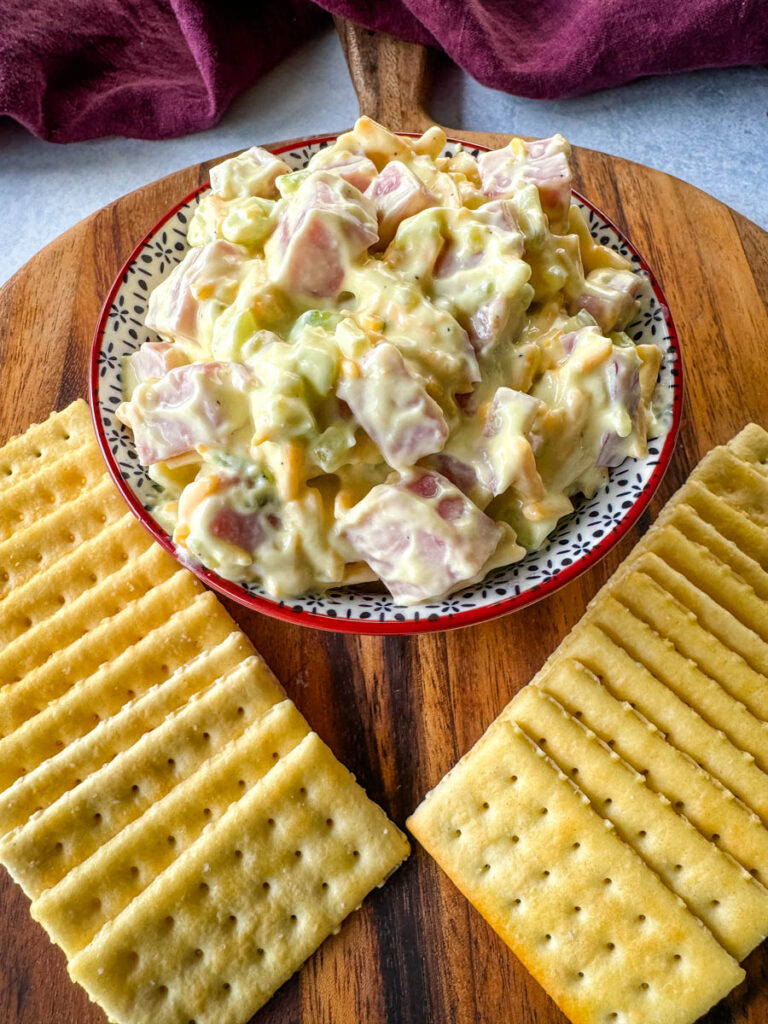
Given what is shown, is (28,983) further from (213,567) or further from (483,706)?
(483,706)

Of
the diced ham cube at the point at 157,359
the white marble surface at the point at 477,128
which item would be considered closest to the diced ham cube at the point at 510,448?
the diced ham cube at the point at 157,359

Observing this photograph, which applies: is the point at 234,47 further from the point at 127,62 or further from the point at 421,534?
the point at 421,534

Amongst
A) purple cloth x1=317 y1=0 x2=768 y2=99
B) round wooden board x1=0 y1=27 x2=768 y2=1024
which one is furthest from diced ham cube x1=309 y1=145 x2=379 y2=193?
purple cloth x1=317 y1=0 x2=768 y2=99

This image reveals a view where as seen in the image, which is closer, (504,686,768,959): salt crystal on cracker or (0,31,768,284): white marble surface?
(504,686,768,959): salt crystal on cracker

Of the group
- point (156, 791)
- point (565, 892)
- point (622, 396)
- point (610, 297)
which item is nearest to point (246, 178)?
point (610, 297)

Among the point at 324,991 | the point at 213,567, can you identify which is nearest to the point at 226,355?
the point at 213,567

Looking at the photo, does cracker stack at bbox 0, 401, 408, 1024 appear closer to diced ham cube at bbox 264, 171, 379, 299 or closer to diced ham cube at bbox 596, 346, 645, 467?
diced ham cube at bbox 264, 171, 379, 299
